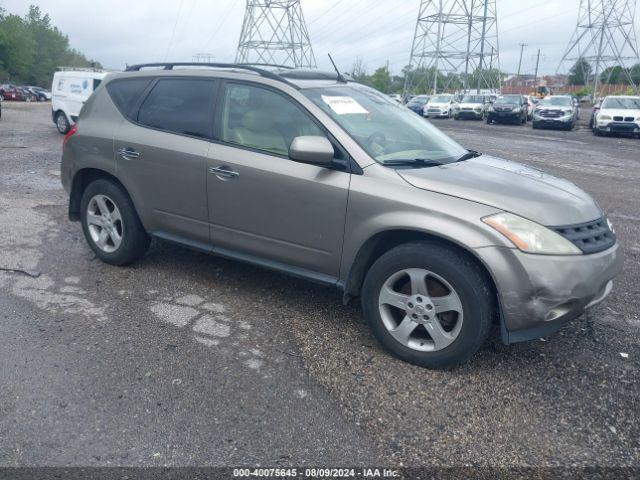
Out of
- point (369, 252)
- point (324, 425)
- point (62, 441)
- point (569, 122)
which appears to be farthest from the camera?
point (569, 122)

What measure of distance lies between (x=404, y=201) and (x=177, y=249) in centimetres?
299

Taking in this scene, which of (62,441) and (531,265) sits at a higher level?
(531,265)

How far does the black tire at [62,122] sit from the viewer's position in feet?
58.7

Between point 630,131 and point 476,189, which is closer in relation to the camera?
point 476,189

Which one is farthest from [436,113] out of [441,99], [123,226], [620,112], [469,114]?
[123,226]

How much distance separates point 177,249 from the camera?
5809 millimetres

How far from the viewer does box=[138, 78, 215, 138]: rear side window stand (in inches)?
178

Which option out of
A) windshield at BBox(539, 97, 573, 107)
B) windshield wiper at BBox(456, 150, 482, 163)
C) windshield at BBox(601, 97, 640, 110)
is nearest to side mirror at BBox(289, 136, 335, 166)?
windshield wiper at BBox(456, 150, 482, 163)

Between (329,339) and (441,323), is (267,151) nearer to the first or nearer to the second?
(329,339)

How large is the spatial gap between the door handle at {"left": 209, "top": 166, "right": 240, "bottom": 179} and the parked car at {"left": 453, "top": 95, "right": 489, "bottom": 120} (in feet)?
106

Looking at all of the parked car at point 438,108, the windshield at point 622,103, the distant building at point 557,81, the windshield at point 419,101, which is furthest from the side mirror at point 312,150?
the distant building at point 557,81

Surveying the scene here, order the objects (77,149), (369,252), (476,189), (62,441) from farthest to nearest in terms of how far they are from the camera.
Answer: (77,149) → (369,252) → (476,189) → (62,441)

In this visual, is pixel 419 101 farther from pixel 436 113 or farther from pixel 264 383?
pixel 264 383

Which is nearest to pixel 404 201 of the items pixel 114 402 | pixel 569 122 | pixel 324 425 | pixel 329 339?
pixel 329 339
